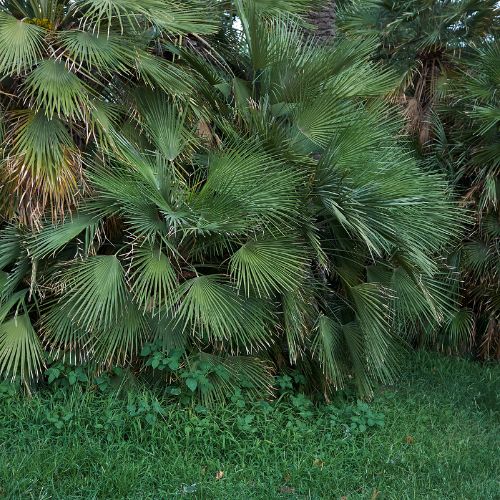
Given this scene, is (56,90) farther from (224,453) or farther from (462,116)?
(462,116)

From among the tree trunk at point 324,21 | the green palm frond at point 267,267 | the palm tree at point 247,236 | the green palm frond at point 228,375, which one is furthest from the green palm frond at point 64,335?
the tree trunk at point 324,21

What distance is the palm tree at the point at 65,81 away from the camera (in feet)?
16.0

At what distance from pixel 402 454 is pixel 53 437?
7.66 ft

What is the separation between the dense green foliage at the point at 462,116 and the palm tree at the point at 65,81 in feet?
9.94

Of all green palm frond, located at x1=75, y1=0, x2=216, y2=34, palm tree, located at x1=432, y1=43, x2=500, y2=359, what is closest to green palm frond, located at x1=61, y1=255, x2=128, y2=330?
green palm frond, located at x1=75, y1=0, x2=216, y2=34

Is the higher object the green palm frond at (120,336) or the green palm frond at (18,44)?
the green palm frond at (18,44)

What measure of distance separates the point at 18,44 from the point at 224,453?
3017 mm

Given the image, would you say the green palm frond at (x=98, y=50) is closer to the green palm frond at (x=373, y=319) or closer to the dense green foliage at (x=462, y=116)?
the green palm frond at (x=373, y=319)

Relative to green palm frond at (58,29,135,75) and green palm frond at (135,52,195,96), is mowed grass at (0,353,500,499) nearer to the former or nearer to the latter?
green palm frond at (135,52,195,96)

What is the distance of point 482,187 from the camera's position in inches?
287

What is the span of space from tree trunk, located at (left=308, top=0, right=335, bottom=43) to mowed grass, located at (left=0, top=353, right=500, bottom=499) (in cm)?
368

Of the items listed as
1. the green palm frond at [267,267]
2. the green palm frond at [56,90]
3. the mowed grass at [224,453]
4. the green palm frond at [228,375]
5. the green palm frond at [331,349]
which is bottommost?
the mowed grass at [224,453]

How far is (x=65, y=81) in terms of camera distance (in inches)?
194

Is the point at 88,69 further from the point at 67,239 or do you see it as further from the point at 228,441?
the point at 228,441
